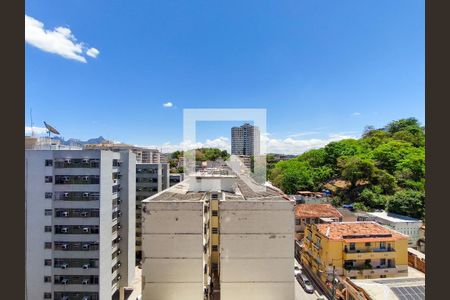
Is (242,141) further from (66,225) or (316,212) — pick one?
(66,225)

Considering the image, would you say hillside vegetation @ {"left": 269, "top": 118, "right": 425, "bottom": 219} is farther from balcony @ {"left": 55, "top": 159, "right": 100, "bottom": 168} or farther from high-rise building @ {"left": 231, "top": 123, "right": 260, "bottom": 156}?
balcony @ {"left": 55, "top": 159, "right": 100, "bottom": 168}

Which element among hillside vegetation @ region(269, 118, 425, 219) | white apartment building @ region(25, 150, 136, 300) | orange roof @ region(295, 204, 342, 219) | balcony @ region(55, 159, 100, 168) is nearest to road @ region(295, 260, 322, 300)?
orange roof @ region(295, 204, 342, 219)

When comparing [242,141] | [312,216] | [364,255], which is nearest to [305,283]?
[364,255]

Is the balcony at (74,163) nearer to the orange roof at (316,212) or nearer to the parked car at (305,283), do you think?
the parked car at (305,283)

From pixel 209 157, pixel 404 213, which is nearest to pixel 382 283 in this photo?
pixel 404 213

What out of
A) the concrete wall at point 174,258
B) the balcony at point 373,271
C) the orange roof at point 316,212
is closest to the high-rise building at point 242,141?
the orange roof at point 316,212
